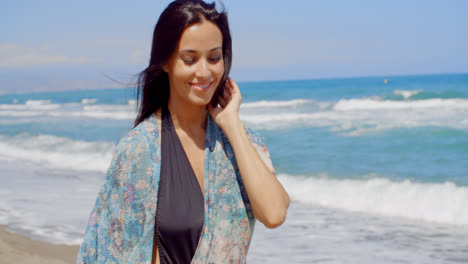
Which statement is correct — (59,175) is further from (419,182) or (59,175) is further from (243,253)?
(243,253)

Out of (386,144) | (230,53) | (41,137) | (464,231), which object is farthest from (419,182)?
(41,137)

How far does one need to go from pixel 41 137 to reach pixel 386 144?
10.8 metres

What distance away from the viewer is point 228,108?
202 cm

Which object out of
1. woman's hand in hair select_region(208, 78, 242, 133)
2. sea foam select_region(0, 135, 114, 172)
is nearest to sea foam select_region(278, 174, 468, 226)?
sea foam select_region(0, 135, 114, 172)

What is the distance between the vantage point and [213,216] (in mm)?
1821

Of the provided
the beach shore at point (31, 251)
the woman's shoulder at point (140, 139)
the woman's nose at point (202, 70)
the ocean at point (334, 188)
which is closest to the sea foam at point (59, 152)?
the ocean at point (334, 188)

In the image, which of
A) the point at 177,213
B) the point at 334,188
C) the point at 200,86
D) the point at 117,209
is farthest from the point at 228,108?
the point at 334,188

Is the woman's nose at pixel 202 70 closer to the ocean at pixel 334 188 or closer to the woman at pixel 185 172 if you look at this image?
the woman at pixel 185 172

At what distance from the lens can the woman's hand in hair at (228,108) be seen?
6.48 ft

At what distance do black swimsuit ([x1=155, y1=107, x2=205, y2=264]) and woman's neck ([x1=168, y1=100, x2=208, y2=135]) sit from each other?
7.4 inches

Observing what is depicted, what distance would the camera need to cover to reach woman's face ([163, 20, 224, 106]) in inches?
74.9

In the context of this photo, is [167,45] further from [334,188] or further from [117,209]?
[334,188]

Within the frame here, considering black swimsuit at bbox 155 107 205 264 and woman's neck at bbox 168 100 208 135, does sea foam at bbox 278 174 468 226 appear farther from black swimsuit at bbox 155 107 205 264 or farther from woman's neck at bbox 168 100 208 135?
black swimsuit at bbox 155 107 205 264

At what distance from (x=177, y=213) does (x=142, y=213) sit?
0.40 ft
